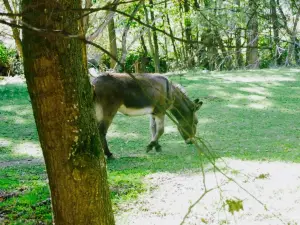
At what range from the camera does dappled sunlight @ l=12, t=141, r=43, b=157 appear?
375 inches

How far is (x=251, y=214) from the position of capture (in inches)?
187

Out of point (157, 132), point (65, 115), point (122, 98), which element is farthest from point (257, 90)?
point (65, 115)

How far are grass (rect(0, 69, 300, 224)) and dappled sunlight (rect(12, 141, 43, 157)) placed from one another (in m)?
0.02

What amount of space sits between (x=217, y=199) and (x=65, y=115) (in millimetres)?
2692

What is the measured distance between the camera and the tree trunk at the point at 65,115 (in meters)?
2.75

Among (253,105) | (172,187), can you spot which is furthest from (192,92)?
(172,187)

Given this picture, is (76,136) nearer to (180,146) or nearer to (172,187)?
(172,187)

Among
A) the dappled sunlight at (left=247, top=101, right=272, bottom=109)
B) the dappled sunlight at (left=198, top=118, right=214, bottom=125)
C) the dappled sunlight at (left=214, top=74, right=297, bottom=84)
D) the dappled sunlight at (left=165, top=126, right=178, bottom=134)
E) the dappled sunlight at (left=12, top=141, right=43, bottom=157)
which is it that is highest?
the dappled sunlight at (left=214, top=74, right=297, bottom=84)

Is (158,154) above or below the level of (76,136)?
below

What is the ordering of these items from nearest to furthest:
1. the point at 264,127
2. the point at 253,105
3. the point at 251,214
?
the point at 251,214, the point at 264,127, the point at 253,105

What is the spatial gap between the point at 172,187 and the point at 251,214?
1288mm

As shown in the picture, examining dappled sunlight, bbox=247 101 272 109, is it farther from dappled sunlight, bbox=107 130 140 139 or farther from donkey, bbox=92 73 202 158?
donkey, bbox=92 73 202 158

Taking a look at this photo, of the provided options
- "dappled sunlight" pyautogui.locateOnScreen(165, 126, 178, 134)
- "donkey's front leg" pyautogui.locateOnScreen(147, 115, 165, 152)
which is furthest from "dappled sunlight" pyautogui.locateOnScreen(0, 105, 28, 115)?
"donkey's front leg" pyautogui.locateOnScreen(147, 115, 165, 152)

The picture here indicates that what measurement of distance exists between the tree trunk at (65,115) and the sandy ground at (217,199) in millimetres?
1410
